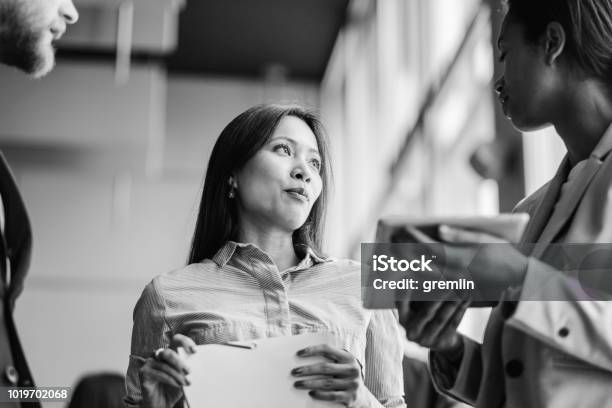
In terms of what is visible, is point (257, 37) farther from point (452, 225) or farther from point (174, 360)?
point (452, 225)

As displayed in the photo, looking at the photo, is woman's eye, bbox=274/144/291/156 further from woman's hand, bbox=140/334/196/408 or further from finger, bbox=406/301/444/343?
finger, bbox=406/301/444/343

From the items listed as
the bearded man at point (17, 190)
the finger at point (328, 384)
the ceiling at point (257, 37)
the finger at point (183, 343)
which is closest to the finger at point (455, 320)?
the finger at point (328, 384)

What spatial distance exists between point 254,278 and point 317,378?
0.35m

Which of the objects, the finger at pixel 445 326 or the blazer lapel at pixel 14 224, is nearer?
the finger at pixel 445 326

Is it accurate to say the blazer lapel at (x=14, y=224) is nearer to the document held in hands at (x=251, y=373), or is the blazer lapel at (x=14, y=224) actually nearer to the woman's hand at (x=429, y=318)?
the document held in hands at (x=251, y=373)

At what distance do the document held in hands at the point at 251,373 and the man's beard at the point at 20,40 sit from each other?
849 millimetres

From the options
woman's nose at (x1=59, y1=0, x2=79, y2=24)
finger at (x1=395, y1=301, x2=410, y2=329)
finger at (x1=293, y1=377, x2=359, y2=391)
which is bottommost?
finger at (x1=293, y1=377, x2=359, y2=391)

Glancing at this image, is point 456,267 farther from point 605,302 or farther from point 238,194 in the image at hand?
point 238,194

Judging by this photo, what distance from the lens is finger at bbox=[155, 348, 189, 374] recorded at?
1617mm

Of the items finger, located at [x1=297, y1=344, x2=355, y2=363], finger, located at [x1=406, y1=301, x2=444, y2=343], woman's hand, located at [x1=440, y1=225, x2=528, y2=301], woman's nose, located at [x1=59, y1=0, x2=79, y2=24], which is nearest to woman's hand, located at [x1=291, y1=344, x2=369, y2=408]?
finger, located at [x1=297, y1=344, x2=355, y2=363]

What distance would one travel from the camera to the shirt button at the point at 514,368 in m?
1.49

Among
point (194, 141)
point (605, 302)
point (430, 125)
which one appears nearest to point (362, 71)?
point (194, 141)

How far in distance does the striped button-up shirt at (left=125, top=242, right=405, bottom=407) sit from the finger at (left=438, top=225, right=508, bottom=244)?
0.47 m

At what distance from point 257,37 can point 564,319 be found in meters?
7.62
